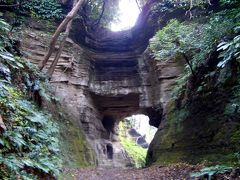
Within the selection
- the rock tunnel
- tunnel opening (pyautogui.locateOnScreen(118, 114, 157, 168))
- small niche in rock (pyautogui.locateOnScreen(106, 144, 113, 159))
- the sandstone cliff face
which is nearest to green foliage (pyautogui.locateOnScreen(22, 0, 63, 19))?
the sandstone cliff face

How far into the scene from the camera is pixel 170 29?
1059cm

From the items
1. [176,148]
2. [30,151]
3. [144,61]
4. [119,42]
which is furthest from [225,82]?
[119,42]

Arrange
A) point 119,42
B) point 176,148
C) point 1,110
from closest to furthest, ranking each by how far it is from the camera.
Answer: point 1,110 → point 176,148 → point 119,42

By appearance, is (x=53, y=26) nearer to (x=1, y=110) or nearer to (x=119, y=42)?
(x=119, y=42)

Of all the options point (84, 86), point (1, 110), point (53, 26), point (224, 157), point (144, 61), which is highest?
point (53, 26)

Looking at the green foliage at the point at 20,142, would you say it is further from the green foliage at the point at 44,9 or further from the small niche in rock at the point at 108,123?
the small niche in rock at the point at 108,123

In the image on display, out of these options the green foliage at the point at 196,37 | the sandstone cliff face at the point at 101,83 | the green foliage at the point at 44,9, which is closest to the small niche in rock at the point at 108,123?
the sandstone cliff face at the point at 101,83

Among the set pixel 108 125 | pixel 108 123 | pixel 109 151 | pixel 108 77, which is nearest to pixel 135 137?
pixel 108 125

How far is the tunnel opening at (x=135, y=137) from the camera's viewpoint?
72.4 feet

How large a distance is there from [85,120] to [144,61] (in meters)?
4.96

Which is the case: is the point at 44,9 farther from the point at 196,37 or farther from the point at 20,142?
the point at 20,142

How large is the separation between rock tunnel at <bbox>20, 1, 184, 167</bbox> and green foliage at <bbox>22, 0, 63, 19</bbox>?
1.68 m

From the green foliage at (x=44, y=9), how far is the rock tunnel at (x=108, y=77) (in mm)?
1678

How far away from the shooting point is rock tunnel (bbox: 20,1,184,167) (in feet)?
49.0
